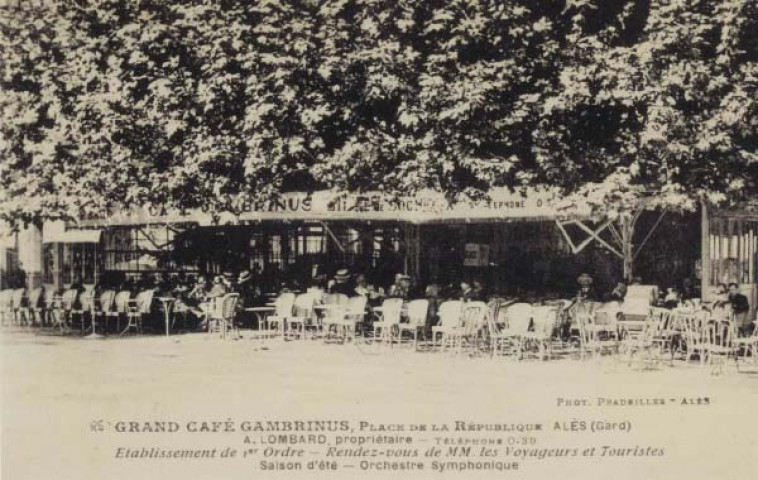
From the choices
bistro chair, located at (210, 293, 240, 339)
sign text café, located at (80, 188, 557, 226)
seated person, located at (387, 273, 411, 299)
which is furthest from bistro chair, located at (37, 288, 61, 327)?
seated person, located at (387, 273, 411, 299)

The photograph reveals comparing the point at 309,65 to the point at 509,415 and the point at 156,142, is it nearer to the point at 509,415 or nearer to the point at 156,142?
the point at 156,142

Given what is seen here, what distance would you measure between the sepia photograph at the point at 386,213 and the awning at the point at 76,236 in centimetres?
16

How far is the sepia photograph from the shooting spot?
1198cm

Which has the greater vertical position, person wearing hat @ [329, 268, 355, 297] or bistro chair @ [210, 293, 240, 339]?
person wearing hat @ [329, 268, 355, 297]

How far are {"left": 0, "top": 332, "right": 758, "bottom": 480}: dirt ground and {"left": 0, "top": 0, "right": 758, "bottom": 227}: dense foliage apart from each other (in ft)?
14.8

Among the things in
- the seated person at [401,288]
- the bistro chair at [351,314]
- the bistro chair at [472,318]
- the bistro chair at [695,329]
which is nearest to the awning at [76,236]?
the bistro chair at [351,314]

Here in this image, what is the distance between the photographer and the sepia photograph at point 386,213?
12.0 metres

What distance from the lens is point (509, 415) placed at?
36.6ft

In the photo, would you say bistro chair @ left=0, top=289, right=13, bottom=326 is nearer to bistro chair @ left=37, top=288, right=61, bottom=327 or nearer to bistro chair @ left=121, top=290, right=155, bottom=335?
bistro chair @ left=37, top=288, right=61, bottom=327

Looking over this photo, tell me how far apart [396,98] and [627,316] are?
23.8 feet

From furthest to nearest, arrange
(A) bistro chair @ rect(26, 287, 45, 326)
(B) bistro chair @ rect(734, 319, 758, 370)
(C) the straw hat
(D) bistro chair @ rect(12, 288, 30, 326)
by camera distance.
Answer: (D) bistro chair @ rect(12, 288, 30, 326) < (A) bistro chair @ rect(26, 287, 45, 326) < (C) the straw hat < (B) bistro chair @ rect(734, 319, 758, 370)

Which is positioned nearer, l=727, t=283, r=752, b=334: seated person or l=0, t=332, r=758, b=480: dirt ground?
l=0, t=332, r=758, b=480: dirt ground

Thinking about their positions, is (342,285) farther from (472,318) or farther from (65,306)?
(65,306)

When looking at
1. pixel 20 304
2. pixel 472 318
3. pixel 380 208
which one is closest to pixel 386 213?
pixel 380 208
